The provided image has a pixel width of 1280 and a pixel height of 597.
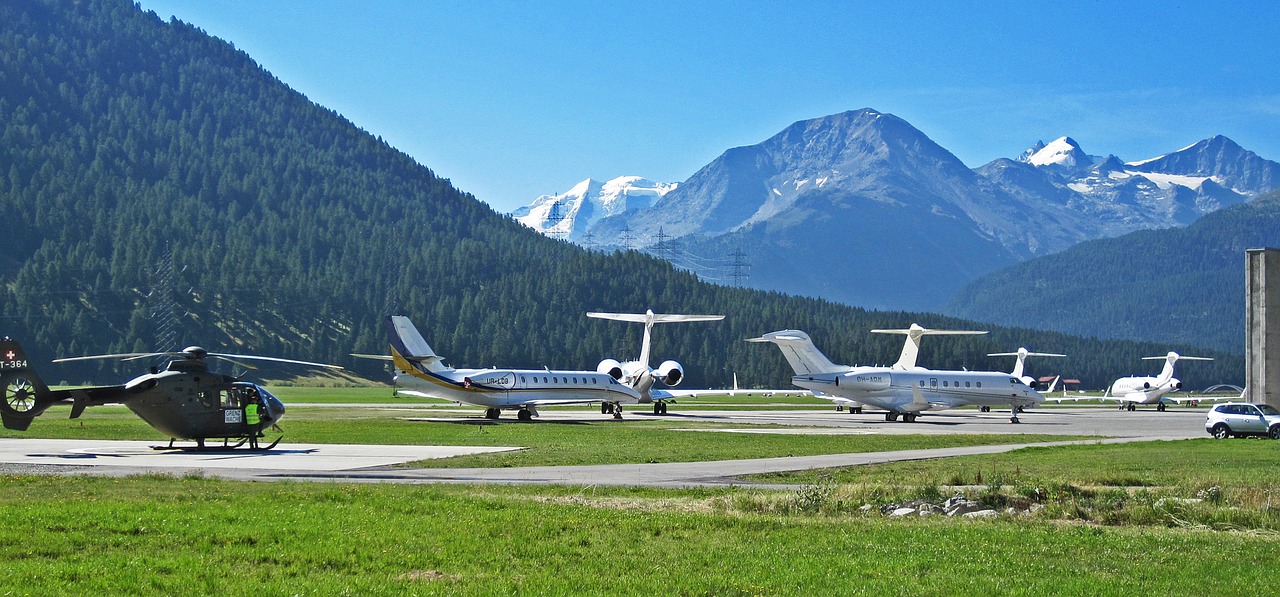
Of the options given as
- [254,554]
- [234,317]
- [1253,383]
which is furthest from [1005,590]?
[234,317]

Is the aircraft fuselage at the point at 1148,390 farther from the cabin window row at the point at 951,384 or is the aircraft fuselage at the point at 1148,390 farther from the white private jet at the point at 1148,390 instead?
the cabin window row at the point at 951,384

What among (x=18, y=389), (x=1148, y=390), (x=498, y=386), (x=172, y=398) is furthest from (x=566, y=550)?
(x=1148, y=390)

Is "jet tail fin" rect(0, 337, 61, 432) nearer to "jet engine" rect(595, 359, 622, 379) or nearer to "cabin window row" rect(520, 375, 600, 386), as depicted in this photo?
"cabin window row" rect(520, 375, 600, 386)

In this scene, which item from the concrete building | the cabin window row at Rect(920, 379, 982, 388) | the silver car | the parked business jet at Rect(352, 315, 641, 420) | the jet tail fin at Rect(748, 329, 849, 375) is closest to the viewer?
the silver car

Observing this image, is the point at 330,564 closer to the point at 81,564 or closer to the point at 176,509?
the point at 81,564

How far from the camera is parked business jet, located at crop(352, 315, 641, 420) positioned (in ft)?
185

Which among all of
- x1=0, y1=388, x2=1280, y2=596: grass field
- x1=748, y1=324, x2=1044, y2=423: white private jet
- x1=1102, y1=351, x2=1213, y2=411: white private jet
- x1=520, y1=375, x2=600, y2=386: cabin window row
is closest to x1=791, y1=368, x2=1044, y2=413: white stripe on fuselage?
x1=748, y1=324, x2=1044, y2=423: white private jet

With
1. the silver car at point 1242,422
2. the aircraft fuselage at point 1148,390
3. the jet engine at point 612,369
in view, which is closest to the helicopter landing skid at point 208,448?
the silver car at point 1242,422

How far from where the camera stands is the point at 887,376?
2496 inches

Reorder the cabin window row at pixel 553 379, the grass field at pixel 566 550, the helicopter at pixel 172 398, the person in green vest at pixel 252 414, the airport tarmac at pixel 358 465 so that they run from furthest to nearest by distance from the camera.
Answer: the cabin window row at pixel 553 379 → the person in green vest at pixel 252 414 → the helicopter at pixel 172 398 → the airport tarmac at pixel 358 465 → the grass field at pixel 566 550

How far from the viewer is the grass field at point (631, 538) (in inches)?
488

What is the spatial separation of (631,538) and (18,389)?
→ 22.0 meters

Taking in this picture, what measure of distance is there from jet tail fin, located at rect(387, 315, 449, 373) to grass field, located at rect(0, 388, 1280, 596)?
32775 mm

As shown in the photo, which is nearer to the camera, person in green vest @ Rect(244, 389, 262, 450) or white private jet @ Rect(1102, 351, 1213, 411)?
person in green vest @ Rect(244, 389, 262, 450)
